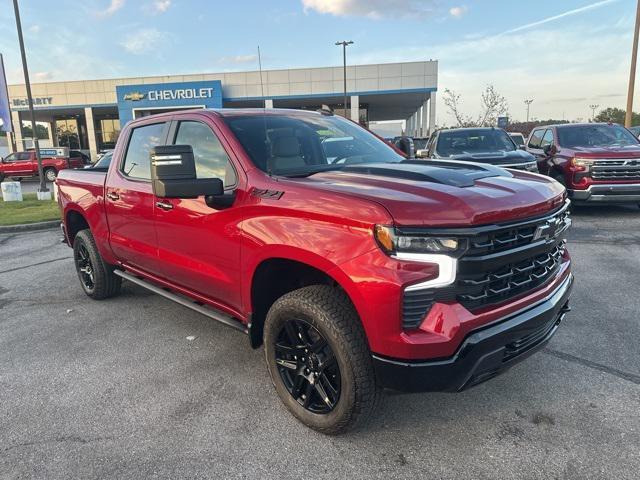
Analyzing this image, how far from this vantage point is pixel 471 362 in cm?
228

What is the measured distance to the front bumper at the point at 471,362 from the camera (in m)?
2.26

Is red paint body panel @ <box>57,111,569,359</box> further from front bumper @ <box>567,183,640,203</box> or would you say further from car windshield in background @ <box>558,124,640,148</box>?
car windshield in background @ <box>558,124,640,148</box>

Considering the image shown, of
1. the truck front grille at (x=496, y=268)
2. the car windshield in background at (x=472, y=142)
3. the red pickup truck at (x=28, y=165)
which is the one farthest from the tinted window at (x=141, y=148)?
Result: the red pickup truck at (x=28, y=165)

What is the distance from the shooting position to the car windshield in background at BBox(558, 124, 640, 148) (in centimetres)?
970

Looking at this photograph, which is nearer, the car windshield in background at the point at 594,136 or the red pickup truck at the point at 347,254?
the red pickup truck at the point at 347,254

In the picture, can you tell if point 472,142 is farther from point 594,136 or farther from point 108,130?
point 108,130

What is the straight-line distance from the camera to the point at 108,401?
10.5 ft

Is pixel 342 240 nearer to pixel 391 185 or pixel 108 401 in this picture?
pixel 391 185

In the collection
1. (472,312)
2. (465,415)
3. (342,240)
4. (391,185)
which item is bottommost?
(465,415)

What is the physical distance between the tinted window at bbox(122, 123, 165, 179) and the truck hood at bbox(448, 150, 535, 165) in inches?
243

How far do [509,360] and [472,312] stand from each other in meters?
0.41

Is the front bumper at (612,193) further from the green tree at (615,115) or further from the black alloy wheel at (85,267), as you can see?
the green tree at (615,115)

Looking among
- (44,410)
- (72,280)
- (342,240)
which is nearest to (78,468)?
(44,410)

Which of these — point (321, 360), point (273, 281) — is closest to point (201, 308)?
point (273, 281)
